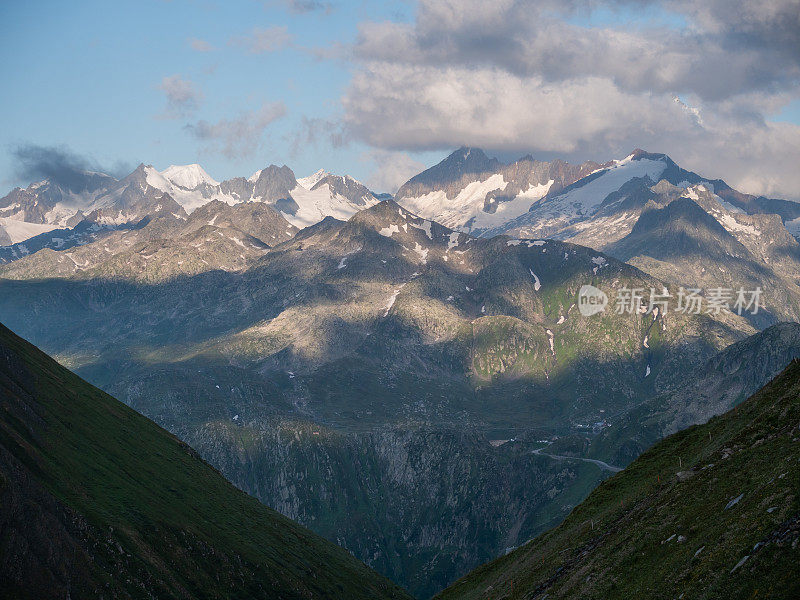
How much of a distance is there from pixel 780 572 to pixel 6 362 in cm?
14014

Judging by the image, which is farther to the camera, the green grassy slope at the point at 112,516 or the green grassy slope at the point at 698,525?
the green grassy slope at the point at 112,516

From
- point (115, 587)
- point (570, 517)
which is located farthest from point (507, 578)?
point (115, 587)

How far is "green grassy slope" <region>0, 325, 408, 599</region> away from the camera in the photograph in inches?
3565

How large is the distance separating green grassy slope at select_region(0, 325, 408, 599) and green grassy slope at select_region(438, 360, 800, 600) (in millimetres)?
52239

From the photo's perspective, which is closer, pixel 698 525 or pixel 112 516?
pixel 698 525

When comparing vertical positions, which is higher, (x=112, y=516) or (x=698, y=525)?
(x=698, y=525)

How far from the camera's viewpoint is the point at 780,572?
4347cm

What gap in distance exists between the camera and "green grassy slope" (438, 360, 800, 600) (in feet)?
154

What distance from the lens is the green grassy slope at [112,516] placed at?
90562mm

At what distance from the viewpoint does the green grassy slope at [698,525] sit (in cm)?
4703

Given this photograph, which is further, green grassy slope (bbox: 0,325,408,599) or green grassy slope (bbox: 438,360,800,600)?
green grassy slope (bbox: 0,325,408,599)

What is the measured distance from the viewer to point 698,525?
5853 centimetres

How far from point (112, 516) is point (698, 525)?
93067 millimetres

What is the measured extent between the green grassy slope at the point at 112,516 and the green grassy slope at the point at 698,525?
52239 millimetres
